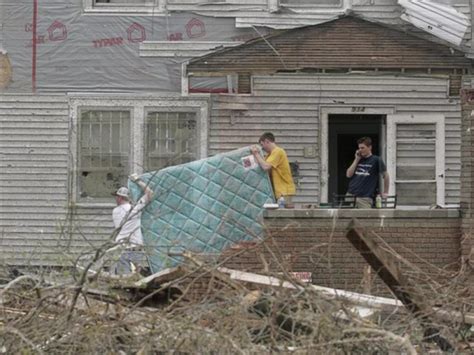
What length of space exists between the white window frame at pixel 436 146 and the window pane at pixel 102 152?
13.5 feet

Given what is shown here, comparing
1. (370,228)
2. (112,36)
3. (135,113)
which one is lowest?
(370,228)

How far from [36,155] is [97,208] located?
129cm

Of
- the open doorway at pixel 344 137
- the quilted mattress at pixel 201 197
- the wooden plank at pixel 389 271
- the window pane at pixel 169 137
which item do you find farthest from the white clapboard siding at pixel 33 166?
the wooden plank at pixel 389 271

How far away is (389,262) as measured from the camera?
323 inches

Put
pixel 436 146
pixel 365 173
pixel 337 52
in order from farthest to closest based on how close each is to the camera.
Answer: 1. pixel 436 146
2. pixel 337 52
3. pixel 365 173

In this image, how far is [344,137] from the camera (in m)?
17.8

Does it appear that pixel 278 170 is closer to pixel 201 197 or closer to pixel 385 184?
pixel 201 197

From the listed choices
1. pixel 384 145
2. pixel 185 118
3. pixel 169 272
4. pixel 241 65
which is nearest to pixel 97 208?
pixel 185 118

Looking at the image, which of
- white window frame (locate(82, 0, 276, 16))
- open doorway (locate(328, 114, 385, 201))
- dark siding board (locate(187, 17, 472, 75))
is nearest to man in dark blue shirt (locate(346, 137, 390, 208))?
dark siding board (locate(187, 17, 472, 75))

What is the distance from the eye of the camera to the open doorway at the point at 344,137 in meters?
17.0

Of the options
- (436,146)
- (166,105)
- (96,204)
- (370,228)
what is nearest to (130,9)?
(166,105)

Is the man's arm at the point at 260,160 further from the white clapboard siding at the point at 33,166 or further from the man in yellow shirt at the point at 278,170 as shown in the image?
the white clapboard siding at the point at 33,166

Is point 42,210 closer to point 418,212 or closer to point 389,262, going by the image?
point 418,212

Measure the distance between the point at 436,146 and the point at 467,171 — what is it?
387 centimetres
